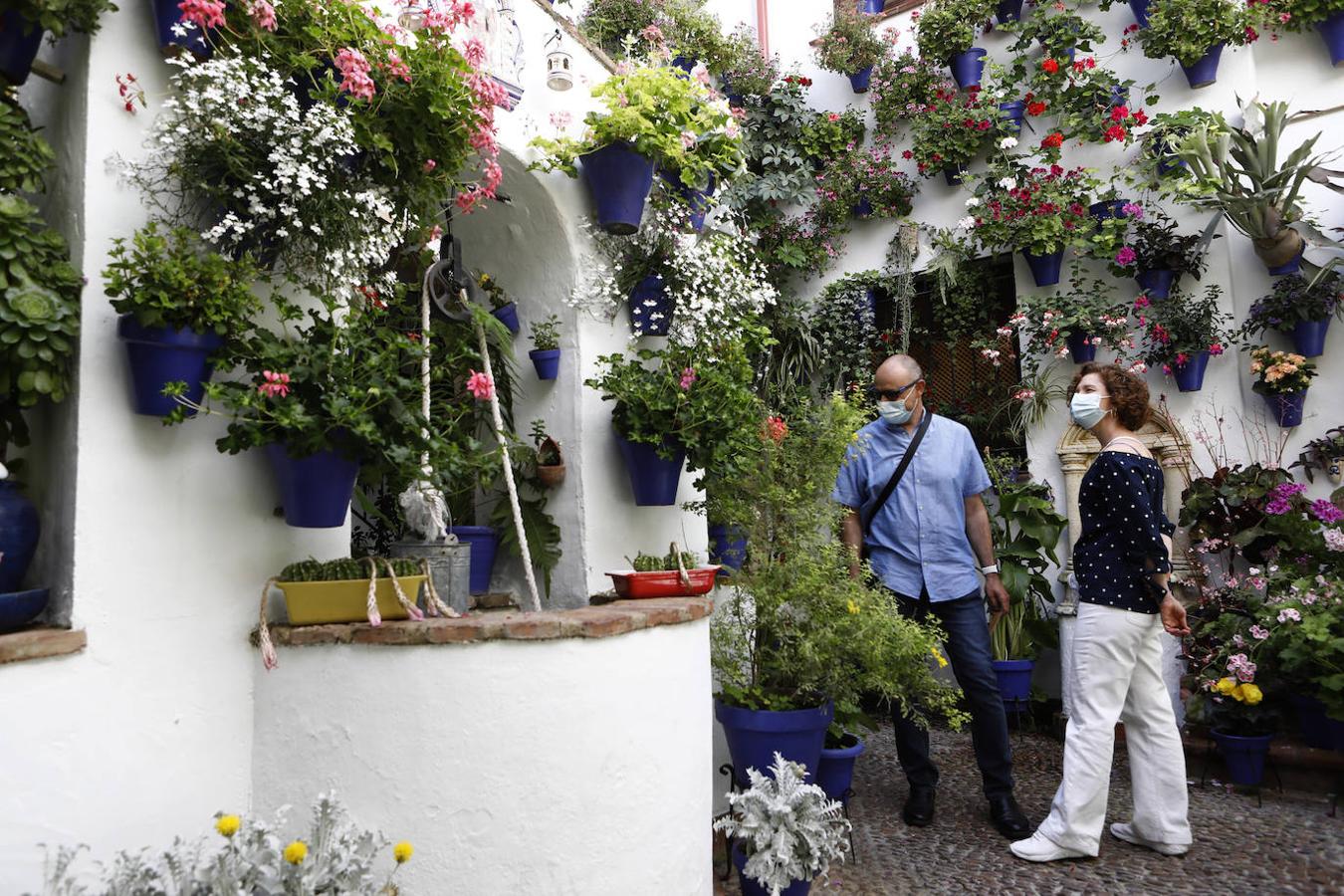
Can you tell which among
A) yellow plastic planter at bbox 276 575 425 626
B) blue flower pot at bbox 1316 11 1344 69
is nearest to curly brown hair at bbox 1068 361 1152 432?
yellow plastic planter at bbox 276 575 425 626

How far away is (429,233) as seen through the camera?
9.56ft

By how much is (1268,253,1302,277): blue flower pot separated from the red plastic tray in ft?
12.9

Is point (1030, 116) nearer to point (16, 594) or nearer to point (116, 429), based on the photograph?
point (116, 429)

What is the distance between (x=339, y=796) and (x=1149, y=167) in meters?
5.43

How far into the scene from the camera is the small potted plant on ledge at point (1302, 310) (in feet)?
15.3

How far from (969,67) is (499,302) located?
3.99 m

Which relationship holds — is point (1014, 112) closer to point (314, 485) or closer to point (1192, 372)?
point (1192, 372)

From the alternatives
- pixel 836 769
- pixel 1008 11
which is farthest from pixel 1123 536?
pixel 1008 11

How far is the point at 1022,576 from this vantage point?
5.16m

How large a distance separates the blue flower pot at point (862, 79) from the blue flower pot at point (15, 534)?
587cm

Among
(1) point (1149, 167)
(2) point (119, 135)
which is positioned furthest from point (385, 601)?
(1) point (1149, 167)

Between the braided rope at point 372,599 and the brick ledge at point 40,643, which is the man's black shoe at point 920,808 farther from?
the brick ledge at point 40,643

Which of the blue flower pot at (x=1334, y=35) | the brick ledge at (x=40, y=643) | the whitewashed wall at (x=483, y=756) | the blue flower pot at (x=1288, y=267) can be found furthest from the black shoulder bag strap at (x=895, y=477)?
the blue flower pot at (x=1334, y=35)

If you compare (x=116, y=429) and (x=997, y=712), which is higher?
(x=116, y=429)
